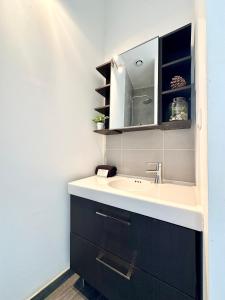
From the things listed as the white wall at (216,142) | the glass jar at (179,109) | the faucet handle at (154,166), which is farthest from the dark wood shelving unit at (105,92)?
the white wall at (216,142)

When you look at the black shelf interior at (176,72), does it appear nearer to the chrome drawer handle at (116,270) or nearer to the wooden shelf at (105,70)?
the wooden shelf at (105,70)

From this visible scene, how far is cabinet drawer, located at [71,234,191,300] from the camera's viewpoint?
0.68m

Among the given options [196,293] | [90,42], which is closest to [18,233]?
[196,293]

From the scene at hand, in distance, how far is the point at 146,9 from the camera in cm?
125

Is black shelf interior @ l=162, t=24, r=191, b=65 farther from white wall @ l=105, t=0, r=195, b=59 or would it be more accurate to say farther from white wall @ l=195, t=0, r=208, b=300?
Answer: white wall @ l=195, t=0, r=208, b=300

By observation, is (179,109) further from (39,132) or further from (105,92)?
(39,132)

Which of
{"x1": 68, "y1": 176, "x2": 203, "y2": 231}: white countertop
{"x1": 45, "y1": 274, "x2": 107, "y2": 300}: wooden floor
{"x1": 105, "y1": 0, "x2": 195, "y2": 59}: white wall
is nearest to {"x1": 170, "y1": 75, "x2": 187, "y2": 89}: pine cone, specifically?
{"x1": 105, "y1": 0, "x2": 195, "y2": 59}: white wall

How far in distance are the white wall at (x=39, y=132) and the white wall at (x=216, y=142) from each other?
921 millimetres

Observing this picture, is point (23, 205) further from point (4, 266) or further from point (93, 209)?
point (93, 209)

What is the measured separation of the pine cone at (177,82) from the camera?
98 cm

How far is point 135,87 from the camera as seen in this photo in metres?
1.24

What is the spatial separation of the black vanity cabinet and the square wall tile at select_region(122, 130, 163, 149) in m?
0.59

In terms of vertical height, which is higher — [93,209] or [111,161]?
[111,161]

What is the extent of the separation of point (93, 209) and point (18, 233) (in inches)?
17.2
